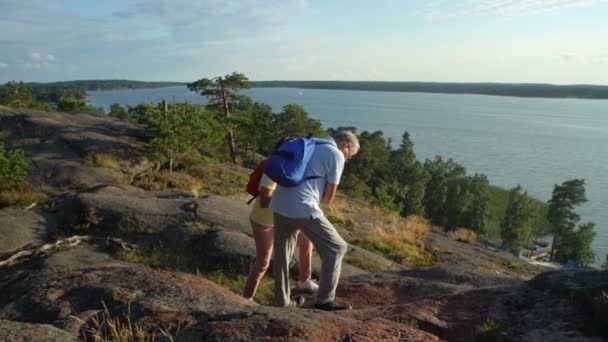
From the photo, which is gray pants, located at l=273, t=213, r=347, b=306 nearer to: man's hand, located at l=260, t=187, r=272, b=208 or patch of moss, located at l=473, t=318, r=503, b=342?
man's hand, located at l=260, t=187, r=272, b=208

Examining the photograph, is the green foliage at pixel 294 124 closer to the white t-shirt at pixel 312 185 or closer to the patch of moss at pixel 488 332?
the white t-shirt at pixel 312 185

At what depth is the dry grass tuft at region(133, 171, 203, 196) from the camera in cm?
1568

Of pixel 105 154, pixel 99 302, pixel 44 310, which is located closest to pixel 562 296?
pixel 99 302

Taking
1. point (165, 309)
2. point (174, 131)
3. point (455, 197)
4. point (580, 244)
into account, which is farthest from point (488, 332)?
point (455, 197)

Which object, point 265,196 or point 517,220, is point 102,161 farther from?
point 517,220

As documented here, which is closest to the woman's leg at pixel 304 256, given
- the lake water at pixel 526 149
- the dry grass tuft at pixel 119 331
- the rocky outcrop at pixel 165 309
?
the rocky outcrop at pixel 165 309

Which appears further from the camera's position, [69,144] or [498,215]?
[498,215]

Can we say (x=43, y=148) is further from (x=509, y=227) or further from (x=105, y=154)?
(x=509, y=227)

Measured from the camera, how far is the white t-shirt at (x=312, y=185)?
5.05 m

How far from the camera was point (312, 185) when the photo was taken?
16.8 ft

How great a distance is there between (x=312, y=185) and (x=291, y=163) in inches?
13.6

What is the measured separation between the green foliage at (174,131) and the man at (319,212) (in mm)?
13518

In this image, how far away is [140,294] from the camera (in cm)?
464

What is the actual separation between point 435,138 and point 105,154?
96.4m
